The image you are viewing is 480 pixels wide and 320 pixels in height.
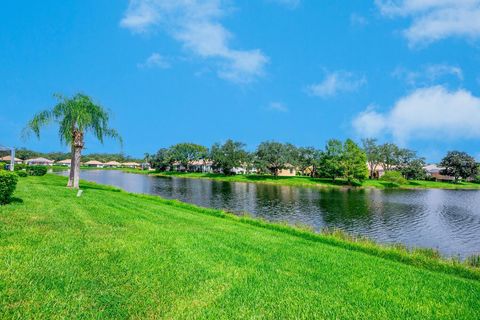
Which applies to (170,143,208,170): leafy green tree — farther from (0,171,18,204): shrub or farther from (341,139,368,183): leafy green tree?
(0,171,18,204): shrub

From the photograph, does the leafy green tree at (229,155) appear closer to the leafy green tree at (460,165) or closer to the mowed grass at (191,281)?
the leafy green tree at (460,165)

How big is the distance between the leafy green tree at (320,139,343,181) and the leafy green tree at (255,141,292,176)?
479 inches

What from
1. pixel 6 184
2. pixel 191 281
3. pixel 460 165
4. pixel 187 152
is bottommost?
pixel 191 281

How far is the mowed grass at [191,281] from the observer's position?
19.1 ft

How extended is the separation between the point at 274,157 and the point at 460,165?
2581 inches

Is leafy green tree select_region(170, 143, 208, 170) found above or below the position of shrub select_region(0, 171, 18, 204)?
above

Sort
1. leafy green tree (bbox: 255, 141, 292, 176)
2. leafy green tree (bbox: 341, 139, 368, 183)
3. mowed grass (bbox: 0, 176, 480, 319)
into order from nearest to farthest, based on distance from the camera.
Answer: mowed grass (bbox: 0, 176, 480, 319) → leafy green tree (bbox: 341, 139, 368, 183) → leafy green tree (bbox: 255, 141, 292, 176)

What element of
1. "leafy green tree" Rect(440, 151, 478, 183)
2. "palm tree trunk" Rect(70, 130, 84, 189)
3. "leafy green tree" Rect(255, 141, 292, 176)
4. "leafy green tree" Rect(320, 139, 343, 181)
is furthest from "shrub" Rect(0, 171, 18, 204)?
"leafy green tree" Rect(440, 151, 478, 183)

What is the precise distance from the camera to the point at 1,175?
13.8m

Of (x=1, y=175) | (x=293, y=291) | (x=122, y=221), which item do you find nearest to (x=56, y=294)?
(x=293, y=291)

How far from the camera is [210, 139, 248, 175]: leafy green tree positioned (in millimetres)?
109375

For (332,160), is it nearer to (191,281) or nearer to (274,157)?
(274,157)

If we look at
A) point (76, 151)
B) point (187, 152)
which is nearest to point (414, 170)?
point (187, 152)

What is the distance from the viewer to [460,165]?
109875 mm
